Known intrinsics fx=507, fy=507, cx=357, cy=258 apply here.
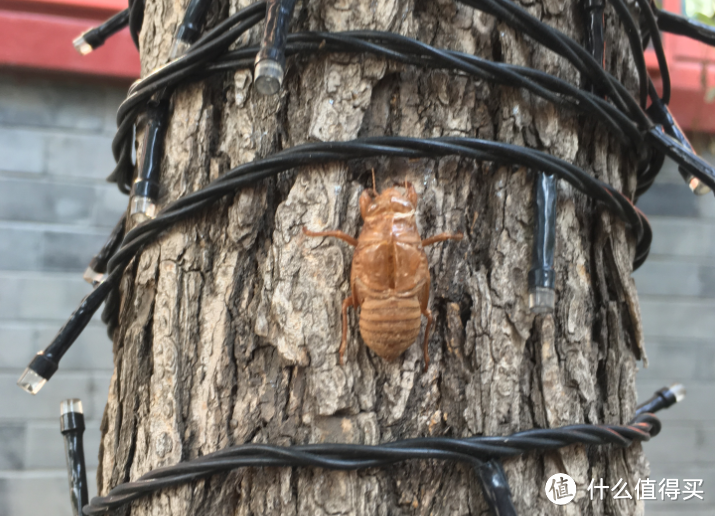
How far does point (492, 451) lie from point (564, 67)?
487mm

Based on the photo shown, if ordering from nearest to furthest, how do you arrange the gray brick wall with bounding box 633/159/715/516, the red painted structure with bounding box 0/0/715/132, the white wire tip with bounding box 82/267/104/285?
the white wire tip with bounding box 82/267/104/285 < the red painted structure with bounding box 0/0/715/132 < the gray brick wall with bounding box 633/159/715/516

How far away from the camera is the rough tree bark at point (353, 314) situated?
560 mm

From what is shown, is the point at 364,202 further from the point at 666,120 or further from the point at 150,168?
the point at 666,120

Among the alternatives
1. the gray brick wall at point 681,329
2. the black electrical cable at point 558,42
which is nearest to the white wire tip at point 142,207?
the black electrical cable at point 558,42

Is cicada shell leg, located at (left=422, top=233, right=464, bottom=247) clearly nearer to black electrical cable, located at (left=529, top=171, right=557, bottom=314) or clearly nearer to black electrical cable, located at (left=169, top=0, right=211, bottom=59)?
black electrical cable, located at (left=529, top=171, right=557, bottom=314)

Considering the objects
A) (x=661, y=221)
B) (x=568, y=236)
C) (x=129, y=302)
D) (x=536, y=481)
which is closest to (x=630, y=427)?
(x=536, y=481)

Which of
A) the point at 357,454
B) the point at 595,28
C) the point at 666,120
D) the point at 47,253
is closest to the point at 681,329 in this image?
the point at 666,120

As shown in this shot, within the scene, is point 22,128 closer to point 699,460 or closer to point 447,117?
point 447,117

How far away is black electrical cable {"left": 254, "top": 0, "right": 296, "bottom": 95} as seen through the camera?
490 millimetres

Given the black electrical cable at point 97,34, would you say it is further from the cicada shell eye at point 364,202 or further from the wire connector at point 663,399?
the wire connector at point 663,399

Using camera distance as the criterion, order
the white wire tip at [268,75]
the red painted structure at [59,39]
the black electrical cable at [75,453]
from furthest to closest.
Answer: the red painted structure at [59,39], the black electrical cable at [75,453], the white wire tip at [268,75]

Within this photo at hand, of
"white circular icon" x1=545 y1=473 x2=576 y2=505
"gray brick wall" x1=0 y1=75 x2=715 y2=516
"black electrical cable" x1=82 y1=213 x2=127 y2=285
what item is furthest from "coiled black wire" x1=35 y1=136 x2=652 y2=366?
"gray brick wall" x1=0 y1=75 x2=715 y2=516

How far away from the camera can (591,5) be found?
67 cm

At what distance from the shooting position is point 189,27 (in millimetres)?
621
